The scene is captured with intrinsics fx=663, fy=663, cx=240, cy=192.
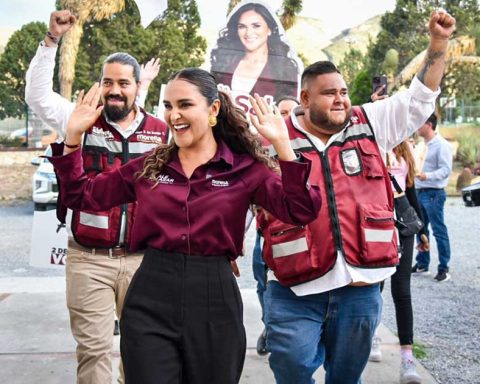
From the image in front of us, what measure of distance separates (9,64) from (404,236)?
32011 millimetres

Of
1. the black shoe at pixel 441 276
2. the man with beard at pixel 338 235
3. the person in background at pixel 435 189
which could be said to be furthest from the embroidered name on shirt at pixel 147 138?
the black shoe at pixel 441 276

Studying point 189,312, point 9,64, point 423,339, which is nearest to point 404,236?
point 423,339

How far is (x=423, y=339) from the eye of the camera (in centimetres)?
538

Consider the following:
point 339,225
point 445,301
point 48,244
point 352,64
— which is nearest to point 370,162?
point 339,225

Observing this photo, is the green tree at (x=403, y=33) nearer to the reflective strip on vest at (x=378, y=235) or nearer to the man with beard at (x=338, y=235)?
the man with beard at (x=338, y=235)

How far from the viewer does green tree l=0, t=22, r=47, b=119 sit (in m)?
32.3

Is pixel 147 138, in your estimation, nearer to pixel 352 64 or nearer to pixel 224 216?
pixel 224 216

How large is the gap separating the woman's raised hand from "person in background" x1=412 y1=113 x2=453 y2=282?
5.56 metres

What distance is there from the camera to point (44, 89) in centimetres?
357

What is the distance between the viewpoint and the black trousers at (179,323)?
234 cm

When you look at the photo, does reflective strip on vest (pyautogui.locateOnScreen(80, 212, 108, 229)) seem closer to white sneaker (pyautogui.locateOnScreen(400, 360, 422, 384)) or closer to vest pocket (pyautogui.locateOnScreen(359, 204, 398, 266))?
vest pocket (pyautogui.locateOnScreen(359, 204, 398, 266))

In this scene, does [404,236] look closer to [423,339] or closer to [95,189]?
[423,339]

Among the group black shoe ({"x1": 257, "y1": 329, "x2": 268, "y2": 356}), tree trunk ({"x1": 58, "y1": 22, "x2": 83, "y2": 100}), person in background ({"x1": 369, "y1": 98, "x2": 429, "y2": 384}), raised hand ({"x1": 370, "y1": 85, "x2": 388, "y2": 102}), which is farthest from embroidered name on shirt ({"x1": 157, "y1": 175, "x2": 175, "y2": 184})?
tree trunk ({"x1": 58, "y1": 22, "x2": 83, "y2": 100})

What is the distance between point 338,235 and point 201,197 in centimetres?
79
